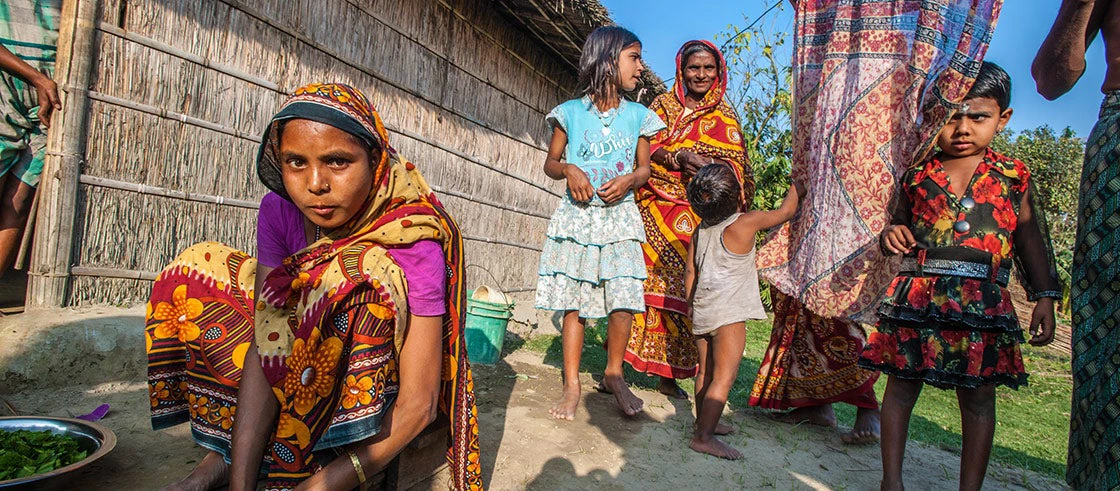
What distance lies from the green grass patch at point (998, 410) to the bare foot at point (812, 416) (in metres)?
0.36

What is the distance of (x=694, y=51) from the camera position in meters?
3.78

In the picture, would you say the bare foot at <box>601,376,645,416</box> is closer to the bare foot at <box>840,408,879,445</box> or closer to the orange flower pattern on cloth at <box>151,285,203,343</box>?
the bare foot at <box>840,408,879,445</box>

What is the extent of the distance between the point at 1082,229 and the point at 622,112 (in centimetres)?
203

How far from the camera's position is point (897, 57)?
2.74 m

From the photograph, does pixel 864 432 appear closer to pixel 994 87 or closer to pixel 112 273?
pixel 994 87

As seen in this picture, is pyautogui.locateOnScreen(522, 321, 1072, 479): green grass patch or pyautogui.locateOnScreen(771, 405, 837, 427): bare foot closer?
pyautogui.locateOnScreen(771, 405, 837, 427): bare foot

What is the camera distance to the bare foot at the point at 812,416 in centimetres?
330

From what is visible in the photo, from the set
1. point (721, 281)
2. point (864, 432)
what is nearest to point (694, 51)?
point (721, 281)

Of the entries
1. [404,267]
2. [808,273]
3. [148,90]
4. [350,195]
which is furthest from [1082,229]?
[148,90]

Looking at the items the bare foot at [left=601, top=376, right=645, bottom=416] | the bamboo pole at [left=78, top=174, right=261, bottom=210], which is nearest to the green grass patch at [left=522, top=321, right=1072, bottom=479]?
the bare foot at [left=601, top=376, right=645, bottom=416]

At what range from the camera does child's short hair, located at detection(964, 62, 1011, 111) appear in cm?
226

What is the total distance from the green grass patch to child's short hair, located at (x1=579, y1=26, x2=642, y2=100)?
1911 mm

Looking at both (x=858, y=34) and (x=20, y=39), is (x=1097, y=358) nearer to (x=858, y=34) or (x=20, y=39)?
(x=858, y=34)

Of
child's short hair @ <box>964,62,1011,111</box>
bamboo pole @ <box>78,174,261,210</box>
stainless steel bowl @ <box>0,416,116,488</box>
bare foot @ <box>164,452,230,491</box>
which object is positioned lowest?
bare foot @ <box>164,452,230,491</box>
